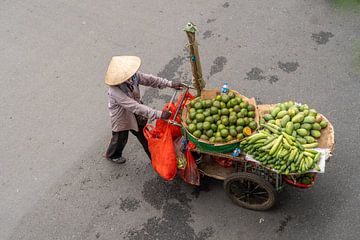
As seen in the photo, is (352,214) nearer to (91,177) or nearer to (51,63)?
(91,177)

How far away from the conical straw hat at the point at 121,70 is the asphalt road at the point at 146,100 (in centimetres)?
166

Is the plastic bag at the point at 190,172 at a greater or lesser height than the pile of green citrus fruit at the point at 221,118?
lesser

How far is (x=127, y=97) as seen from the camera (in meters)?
4.14

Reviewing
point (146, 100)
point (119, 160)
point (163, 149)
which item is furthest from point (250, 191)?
point (146, 100)

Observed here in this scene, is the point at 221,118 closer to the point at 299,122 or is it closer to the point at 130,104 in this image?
the point at 299,122

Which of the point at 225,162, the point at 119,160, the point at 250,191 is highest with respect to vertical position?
the point at 225,162

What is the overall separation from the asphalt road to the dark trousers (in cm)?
26

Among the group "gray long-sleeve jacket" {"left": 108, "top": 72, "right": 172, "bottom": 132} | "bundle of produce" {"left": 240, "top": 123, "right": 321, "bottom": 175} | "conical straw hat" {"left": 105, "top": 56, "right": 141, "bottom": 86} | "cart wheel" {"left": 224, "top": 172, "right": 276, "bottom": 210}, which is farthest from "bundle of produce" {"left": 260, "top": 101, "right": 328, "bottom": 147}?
"conical straw hat" {"left": 105, "top": 56, "right": 141, "bottom": 86}

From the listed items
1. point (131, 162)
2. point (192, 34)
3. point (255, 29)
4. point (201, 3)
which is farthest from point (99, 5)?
point (192, 34)

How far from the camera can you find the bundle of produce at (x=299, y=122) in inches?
147

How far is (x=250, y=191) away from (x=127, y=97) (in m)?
1.83

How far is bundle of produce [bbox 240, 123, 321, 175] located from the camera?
3553mm

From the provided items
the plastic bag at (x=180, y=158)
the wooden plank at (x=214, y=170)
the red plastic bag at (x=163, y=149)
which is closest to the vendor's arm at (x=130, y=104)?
the red plastic bag at (x=163, y=149)

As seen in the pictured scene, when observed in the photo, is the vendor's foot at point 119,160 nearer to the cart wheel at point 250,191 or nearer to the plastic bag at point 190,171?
the plastic bag at point 190,171
